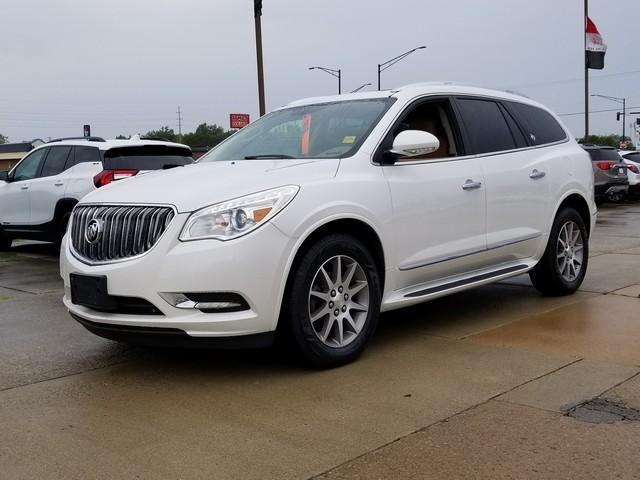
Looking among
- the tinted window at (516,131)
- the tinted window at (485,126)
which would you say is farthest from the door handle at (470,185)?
the tinted window at (516,131)

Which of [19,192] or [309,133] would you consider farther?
[19,192]

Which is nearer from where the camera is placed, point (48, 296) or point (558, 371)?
point (558, 371)

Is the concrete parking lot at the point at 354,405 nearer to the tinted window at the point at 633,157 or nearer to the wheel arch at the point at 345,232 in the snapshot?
the wheel arch at the point at 345,232

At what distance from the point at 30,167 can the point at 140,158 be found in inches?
92.0

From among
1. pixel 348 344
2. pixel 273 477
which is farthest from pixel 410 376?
pixel 273 477

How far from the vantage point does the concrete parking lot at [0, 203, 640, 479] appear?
3.29 m

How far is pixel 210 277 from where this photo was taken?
418 centimetres

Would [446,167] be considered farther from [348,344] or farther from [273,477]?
[273,477]

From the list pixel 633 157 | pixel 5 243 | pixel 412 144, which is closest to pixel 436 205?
pixel 412 144

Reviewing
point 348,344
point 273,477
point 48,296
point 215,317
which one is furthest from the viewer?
point 48,296

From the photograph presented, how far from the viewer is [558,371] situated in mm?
4516

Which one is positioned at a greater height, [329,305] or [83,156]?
[83,156]

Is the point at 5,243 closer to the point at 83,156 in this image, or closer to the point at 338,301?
the point at 83,156

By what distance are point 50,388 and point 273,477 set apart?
6.29 ft
